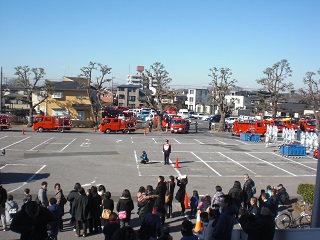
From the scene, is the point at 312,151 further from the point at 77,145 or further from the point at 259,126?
the point at 77,145

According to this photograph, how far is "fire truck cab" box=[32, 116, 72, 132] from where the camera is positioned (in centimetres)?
3991

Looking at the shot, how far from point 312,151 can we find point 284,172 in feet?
24.0

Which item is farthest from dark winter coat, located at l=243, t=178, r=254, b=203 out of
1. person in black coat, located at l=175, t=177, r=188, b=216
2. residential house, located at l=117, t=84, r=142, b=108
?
residential house, located at l=117, t=84, r=142, b=108

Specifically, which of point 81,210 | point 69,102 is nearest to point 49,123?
point 69,102

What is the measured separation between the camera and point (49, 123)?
131ft

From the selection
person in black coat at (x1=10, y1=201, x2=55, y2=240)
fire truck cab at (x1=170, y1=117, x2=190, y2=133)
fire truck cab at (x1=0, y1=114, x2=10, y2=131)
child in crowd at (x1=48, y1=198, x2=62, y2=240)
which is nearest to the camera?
person in black coat at (x1=10, y1=201, x2=55, y2=240)

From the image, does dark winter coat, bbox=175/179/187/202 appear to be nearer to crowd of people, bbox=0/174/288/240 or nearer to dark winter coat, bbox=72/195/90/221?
crowd of people, bbox=0/174/288/240

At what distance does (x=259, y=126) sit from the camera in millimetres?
40969

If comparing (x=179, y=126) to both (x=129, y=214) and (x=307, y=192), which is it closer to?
(x=307, y=192)

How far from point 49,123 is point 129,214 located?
3266 centimetres

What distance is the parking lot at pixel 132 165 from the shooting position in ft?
57.5

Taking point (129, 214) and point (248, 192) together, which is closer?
point (129, 214)

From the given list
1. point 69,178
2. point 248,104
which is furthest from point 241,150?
point 248,104

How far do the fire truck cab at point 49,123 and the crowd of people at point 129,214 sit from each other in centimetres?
3014
